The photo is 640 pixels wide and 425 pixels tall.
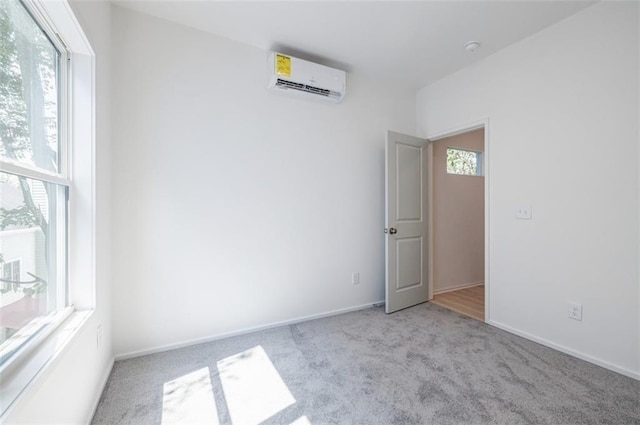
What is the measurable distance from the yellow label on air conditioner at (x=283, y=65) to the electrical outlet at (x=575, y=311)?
10.1ft

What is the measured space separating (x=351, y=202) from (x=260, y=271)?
1263 mm

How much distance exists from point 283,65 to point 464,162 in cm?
309

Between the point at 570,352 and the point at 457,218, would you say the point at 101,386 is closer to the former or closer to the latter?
the point at 570,352

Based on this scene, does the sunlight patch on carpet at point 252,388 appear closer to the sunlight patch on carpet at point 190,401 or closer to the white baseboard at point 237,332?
the sunlight patch on carpet at point 190,401

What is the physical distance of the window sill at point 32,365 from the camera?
836 mm

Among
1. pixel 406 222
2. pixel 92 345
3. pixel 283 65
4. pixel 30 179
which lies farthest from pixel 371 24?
pixel 92 345

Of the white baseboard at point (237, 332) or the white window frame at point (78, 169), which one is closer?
the white window frame at point (78, 169)

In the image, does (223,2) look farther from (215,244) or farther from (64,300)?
(64,300)

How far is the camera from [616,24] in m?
1.93

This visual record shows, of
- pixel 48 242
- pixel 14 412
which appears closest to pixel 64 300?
pixel 48 242

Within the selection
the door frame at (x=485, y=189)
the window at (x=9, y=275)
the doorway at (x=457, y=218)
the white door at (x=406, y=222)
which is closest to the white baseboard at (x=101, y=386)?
the window at (x=9, y=275)

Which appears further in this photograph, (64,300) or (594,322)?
(594,322)

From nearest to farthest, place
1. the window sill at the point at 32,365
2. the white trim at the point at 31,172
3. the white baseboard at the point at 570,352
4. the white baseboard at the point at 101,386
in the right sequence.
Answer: the window sill at the point at 32,365, the white trim at the point at 31,172, the white baseboard at the point at 101,386, the white baseboard at the point at 570,352

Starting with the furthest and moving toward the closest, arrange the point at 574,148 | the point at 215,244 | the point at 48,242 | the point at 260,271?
1. the point at 260,271
2. the point at 215,244
3. the point at 574,148
4. the point at 48,242
